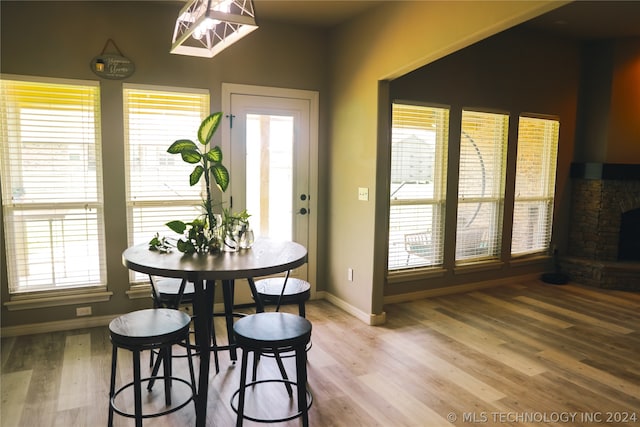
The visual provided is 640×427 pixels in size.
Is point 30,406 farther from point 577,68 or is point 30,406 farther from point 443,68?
point 577,68

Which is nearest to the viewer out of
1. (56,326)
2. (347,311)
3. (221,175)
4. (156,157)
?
(221,175)

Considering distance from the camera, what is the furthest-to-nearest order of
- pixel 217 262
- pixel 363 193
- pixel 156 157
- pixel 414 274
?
pixel 414 274
pixel 363 193
pixel 156 157
pixel 217 262

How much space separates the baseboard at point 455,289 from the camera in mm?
4523

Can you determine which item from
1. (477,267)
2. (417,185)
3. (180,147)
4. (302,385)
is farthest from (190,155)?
(477,267)

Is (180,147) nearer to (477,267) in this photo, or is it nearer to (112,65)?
(112,65)

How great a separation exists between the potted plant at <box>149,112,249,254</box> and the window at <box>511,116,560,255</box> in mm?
3792

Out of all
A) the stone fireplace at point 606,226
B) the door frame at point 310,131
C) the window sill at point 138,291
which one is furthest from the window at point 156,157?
the stone fireplace at point 606,226

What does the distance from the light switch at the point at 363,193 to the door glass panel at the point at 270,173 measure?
2.47 ft

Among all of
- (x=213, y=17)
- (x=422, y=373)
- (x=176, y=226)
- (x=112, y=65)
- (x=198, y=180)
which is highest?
(x=112, y=65)

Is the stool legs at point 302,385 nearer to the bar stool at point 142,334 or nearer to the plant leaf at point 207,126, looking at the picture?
the bar stool at point 142,334

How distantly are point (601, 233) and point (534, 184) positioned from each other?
1.02 metres

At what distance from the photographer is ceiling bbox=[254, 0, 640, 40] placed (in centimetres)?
370

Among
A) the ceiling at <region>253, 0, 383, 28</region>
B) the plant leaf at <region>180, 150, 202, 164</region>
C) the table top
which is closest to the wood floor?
the table top

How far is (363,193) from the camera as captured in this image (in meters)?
3.94
